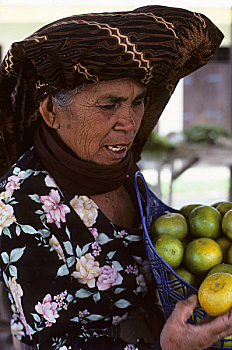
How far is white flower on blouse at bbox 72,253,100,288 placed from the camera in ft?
4.83

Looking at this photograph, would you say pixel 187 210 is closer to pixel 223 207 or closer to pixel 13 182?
pixel 223 207

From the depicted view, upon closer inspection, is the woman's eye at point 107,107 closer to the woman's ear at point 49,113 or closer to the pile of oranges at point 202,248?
the woman's ear at point 49,113

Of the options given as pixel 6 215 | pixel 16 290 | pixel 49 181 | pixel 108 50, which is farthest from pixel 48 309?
pixel 108 50

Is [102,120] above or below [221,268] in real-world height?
above

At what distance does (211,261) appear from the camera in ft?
4.35

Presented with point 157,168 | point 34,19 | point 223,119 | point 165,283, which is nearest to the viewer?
point 165,283

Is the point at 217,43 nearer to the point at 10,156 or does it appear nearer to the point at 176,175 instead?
the point at 10,156

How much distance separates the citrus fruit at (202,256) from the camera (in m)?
1.32

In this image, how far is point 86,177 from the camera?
1.51 m

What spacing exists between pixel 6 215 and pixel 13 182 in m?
0.13

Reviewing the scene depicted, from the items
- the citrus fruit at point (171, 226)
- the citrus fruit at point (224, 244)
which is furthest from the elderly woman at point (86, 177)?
the citrus fruit at point (224, 244)

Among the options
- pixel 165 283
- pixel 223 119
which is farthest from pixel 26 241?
pixel 223 119

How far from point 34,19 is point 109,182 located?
30.7 ft

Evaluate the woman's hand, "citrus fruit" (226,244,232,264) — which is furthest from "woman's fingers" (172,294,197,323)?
"citrus fruit" (226,244,232,264)
